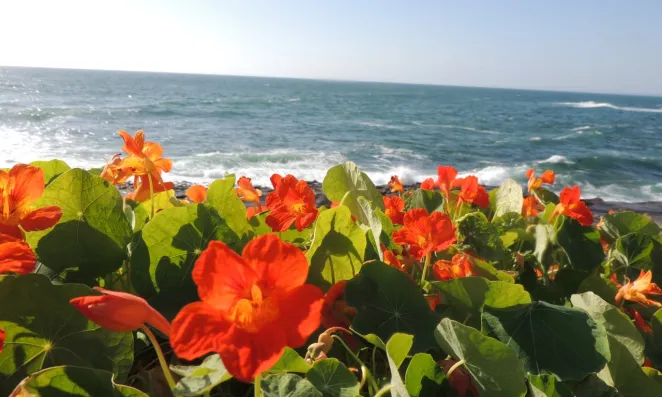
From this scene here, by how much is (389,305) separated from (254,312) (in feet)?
0.72

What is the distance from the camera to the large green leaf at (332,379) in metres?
0.39

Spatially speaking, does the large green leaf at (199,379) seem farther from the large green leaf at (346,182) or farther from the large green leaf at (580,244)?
the large green leaf at (580,244)

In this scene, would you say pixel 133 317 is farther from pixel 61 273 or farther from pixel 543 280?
pixel 543 280

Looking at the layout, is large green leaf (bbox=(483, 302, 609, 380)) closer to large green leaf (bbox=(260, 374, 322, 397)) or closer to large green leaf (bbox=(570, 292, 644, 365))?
large green leaf (bbox=(570, 292, 644, 365))

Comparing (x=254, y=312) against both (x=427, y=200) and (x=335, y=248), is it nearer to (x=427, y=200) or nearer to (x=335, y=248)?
(x=335, y=248)

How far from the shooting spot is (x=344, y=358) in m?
0.51

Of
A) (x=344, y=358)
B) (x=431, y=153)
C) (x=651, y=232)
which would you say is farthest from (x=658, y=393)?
(x=431, y=153)

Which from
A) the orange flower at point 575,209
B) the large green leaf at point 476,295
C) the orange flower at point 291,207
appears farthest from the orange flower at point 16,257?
the orange flower at point 575,209

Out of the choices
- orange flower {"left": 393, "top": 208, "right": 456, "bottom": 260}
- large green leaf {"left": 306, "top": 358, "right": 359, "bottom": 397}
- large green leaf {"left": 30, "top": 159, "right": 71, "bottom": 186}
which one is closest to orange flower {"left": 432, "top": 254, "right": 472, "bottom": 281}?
orange flower {"left": 393, "top": 208, "right": 456, "bottom": 260}

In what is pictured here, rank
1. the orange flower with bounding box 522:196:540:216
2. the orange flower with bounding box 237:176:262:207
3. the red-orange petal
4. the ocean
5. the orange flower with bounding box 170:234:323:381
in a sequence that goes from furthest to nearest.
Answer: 1. the ocean
2. the orange flower with bounding box 522:196:540:216
3. the orange flower with bounding box 237:176:262:207
4. the red-orange petal
5. the orange flower with bounding box 170:234:323:381

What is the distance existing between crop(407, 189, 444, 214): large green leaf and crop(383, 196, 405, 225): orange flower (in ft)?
0.38

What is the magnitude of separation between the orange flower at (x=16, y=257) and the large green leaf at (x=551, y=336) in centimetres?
39

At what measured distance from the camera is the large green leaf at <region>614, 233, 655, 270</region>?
0.88 m

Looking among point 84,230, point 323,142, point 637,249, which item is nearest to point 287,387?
point 84,230
